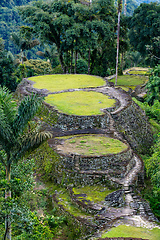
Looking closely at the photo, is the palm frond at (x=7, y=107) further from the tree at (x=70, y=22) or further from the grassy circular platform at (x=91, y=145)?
the tree at (x=70, y=22)

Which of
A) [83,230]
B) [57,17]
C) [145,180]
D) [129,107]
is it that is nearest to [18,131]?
[83,230]

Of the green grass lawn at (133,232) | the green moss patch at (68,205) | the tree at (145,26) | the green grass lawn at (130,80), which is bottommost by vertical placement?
the green moss patch at (68,205)

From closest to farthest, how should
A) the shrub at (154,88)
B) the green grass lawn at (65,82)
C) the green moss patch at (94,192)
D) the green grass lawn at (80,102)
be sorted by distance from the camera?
the green moss patch at (94,192) < the green grass lawn at (80,102) < the green grass lawn at (65,82) < the shrub at (154,88)

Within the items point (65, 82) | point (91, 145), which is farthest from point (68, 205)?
point (65, 82)

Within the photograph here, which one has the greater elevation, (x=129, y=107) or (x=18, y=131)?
(x=18, y=131)

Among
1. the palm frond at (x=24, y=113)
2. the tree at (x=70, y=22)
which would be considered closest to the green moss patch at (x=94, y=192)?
the palm frond at (x=24, y=113)

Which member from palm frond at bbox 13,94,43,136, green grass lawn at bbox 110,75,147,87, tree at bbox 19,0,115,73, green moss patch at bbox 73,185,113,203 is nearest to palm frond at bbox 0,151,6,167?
palm frond at bbox 13,94,43,136

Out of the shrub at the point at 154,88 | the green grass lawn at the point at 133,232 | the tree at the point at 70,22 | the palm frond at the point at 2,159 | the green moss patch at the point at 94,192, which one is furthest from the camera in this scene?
the tree at the point at 70,22

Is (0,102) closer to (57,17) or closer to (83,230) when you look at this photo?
(83,230)
